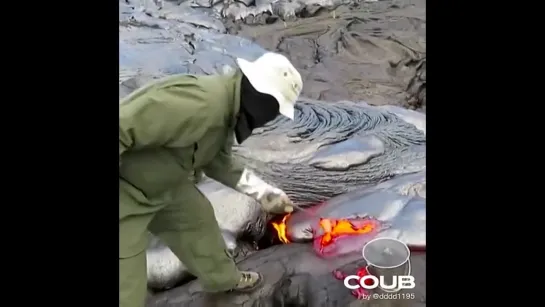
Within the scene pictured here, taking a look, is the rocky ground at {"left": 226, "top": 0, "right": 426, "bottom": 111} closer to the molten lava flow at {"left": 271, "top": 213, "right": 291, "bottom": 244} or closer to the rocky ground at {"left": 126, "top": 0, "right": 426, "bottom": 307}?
the rocky ground at {"left": 126, "top": 0, "right": 426, "bottom": 307}

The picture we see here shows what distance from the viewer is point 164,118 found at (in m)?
0.88

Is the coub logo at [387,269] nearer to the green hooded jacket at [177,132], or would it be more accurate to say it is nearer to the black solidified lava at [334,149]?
the black solidified lava at [334,149]

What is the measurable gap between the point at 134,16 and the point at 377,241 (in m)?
0.43

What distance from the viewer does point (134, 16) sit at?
37.7 inches

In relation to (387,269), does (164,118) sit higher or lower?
higher

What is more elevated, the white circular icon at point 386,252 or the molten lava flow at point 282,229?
the molten lava flow at point 282,229

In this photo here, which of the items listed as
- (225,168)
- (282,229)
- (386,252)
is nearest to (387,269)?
(386,252)

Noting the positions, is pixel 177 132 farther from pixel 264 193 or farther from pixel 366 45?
pixel 366 45

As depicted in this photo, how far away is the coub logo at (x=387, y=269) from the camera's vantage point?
0.94m

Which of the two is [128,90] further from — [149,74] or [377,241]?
[377,241]

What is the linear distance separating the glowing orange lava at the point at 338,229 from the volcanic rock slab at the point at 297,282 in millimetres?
28

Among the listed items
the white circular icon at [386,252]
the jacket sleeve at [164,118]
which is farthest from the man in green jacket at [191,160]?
the white circular icon at [386,252]

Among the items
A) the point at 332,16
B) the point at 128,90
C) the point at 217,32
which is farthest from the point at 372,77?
the point at 128,90

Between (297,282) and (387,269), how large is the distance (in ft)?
0.38
